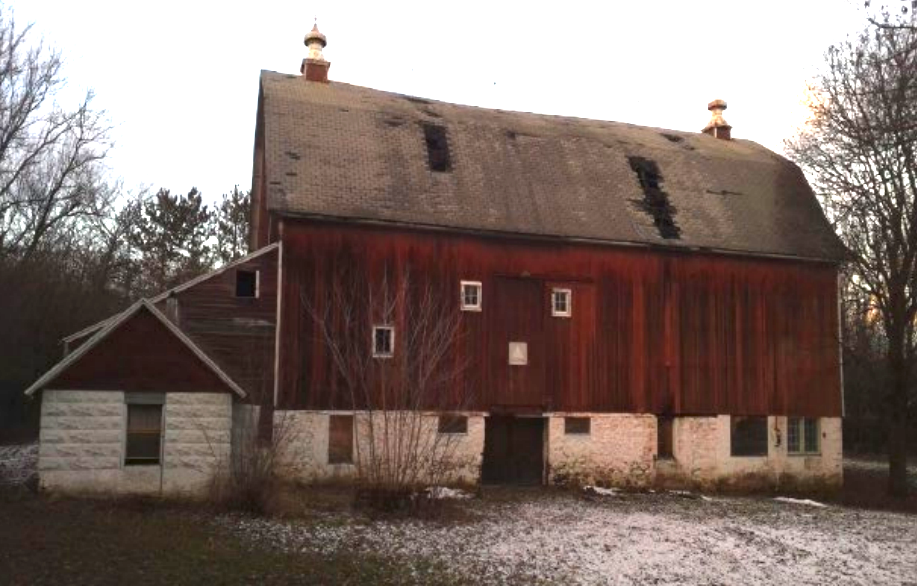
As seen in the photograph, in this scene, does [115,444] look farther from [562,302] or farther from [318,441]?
[562,302]

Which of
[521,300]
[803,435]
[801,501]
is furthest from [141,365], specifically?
[803,435]

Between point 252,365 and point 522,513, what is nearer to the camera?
point 522,513

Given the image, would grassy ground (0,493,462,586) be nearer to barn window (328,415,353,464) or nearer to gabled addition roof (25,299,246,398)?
gabled addition roof (25,299,246,398)

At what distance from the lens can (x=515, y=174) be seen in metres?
24.8

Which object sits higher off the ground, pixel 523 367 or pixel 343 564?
pixel 523 367

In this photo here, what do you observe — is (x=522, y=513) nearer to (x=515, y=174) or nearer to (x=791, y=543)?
(x=791, y=543)

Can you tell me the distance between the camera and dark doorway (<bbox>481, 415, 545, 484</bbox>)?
22.8 metres

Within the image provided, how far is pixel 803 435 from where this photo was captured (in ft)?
84.3

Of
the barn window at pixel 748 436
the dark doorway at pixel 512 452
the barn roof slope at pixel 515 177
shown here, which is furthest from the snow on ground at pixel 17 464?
the barn window at pixel 748 436

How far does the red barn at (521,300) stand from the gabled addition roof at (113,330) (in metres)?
0.72

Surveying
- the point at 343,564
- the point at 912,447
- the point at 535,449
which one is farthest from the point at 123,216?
the point at 912,447

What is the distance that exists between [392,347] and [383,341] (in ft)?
0.95

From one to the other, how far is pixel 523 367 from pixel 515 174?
5727mm

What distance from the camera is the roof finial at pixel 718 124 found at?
32750mm
